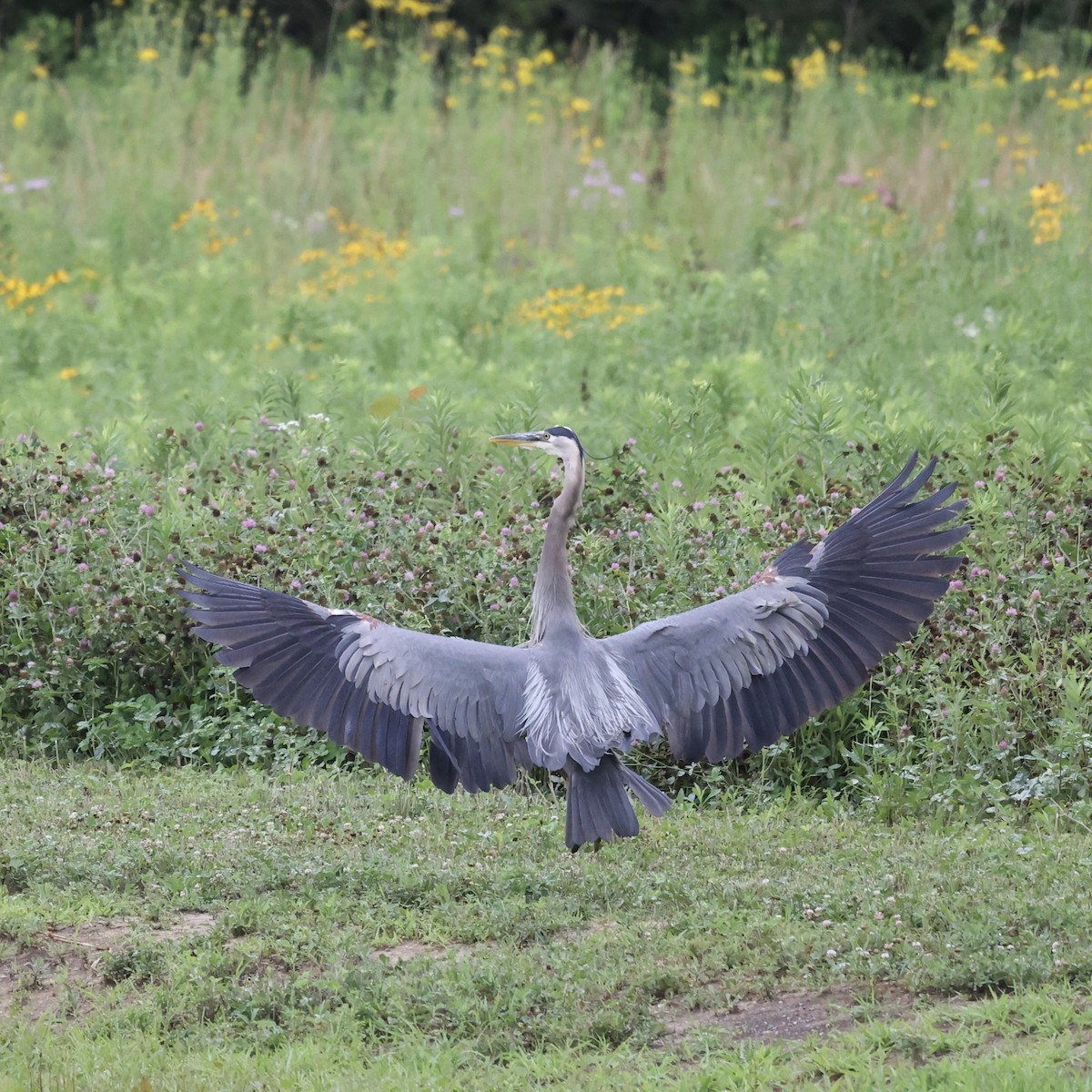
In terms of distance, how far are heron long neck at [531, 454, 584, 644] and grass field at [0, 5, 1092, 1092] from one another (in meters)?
0.75

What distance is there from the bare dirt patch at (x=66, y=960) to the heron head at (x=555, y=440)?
1839 millimetres

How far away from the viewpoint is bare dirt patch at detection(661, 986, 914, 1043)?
13.7ft

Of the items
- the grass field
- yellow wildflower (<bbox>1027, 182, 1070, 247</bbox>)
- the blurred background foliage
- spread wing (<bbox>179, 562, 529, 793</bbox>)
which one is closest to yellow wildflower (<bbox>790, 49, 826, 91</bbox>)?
the grass field

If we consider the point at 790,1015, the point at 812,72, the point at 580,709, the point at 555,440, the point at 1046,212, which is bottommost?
the point at 790,1015

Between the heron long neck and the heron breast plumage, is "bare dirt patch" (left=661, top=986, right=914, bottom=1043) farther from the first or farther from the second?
the heron long neck

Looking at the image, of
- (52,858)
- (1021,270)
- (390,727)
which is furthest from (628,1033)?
(1021,270)

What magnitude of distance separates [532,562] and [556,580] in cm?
148

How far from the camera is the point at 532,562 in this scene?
6.92 meters

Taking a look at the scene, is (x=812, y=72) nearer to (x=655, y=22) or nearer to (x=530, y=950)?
(x=655, y=22)

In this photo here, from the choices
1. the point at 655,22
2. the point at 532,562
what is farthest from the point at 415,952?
the point at 655,22

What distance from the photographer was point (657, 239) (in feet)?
40.8

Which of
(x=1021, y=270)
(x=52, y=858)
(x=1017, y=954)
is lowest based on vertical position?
(x=52, y=858)

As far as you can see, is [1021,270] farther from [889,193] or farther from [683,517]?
[683,517]

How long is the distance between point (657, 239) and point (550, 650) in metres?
7.58
